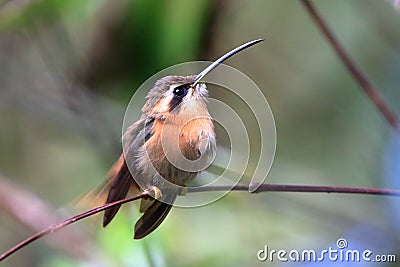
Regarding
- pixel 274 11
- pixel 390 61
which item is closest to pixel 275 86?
pixel 274 11
